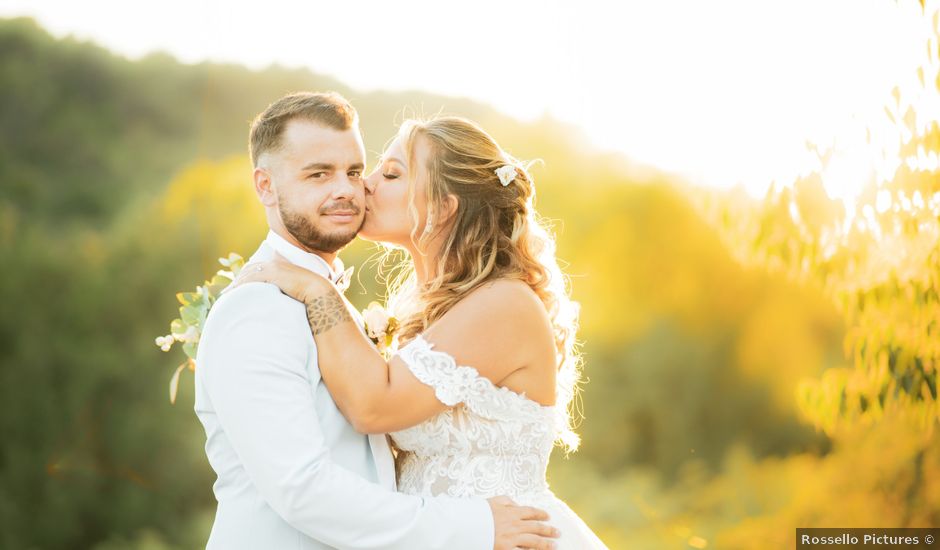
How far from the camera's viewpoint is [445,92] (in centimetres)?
1136

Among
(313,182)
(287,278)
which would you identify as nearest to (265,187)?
(313,182)

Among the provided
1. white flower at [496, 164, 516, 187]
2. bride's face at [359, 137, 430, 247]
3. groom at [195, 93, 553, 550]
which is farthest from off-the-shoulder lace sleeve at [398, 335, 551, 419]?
white flower at [496, 164, 516, 187]

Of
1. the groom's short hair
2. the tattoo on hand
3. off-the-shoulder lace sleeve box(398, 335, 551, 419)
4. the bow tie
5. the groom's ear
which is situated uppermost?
the groom's short hair

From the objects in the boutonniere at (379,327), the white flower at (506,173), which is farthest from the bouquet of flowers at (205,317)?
the white flower at (506,173)

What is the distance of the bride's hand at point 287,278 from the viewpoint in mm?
2502

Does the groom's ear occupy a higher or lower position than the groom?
higher

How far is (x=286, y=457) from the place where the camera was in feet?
7.52

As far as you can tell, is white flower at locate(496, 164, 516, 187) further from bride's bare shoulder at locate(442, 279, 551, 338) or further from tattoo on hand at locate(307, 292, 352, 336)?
tattoo on hand at locate(307, 292, 352, 336)

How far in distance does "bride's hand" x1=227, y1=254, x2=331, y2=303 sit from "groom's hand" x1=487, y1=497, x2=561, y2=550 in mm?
765

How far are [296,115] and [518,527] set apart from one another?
1.31 m

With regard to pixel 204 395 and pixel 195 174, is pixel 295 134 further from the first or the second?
pixel 195 174

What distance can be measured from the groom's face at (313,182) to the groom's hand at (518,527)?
89cm

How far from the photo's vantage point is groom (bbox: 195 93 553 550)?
2312 millimetres

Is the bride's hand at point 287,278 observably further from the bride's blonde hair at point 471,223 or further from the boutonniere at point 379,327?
the bride's blonde hair at point 471,223
